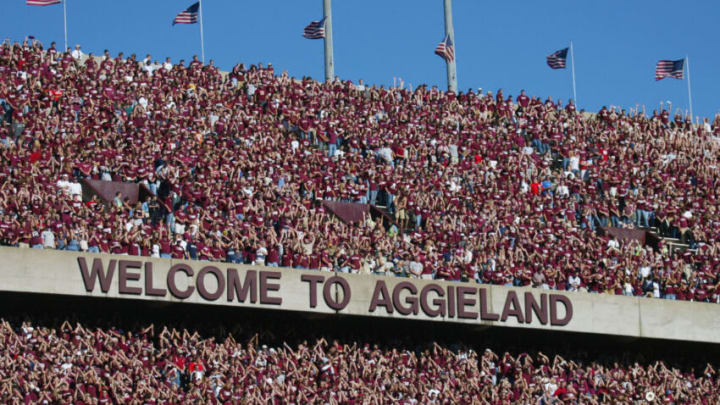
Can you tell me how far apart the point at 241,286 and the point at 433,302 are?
542 cm

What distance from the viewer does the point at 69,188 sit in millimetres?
40375

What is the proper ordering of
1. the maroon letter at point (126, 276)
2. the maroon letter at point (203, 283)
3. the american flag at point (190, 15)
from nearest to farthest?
the maroon letter at point (126, 276), the maroon letter at point (203, 283), the american flag at point (190, 15)

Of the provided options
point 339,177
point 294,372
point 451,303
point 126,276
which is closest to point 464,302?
point 451,303

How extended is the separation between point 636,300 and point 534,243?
3359 mm

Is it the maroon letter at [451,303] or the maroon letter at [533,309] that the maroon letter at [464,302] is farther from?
the maroon letter at [533,309]

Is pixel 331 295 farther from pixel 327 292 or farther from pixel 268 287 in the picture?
pixel 268 287

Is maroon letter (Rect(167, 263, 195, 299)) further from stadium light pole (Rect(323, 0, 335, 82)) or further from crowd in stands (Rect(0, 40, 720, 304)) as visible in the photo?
stadium light pole (Rect(323, 0, 335, 82))

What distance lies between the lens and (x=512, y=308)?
41.7 metres

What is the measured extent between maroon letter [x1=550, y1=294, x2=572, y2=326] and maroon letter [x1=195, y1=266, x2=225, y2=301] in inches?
372

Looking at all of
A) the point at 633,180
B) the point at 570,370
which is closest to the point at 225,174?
the point at 570,370

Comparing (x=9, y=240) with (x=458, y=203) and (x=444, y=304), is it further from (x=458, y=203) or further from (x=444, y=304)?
(x=458, y=203)

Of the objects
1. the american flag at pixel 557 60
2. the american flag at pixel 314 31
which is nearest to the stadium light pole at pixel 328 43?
the american flag at pixel 314 31

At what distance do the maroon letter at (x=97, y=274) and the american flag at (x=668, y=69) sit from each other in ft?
97.8

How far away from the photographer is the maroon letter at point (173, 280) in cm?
3762
